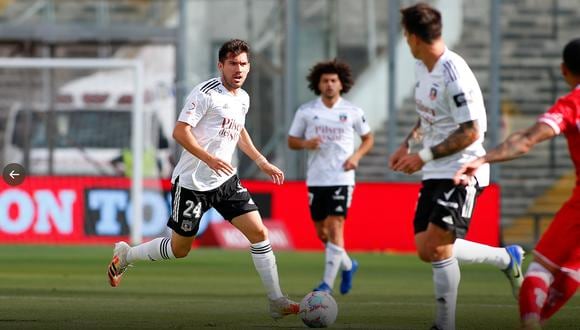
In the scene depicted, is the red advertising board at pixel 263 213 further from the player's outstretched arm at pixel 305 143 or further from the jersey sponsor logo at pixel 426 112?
the jersey sponsor logo at pixel 426 112

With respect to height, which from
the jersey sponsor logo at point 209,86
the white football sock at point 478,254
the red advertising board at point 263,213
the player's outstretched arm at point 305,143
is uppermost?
the jersey sponsor logo at point 209,86

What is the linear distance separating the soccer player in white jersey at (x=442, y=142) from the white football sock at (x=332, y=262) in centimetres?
350

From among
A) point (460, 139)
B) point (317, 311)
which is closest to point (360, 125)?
point (317, 311)

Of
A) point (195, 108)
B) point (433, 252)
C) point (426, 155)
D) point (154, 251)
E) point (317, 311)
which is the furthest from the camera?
point (154, 251)

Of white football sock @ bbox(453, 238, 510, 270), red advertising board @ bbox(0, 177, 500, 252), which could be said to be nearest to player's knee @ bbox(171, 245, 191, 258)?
white football sock @ bbox(453, 238, 510, 270)

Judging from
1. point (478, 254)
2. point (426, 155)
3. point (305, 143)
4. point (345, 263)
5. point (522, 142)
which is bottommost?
point (345, 263)

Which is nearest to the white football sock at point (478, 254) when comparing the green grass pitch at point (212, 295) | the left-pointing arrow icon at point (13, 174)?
the green grass pitch at point (212, 295)

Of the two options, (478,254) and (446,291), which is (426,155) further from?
(478,254)

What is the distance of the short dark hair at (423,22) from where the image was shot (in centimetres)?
822

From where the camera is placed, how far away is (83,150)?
20.4m

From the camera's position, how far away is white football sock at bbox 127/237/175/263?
10.0m

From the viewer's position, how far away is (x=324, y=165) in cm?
1258

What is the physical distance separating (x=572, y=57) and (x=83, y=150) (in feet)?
45.5

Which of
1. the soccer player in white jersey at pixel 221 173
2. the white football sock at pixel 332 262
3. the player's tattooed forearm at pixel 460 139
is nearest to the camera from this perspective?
the player's tattooed forearm at pixel 460 139
